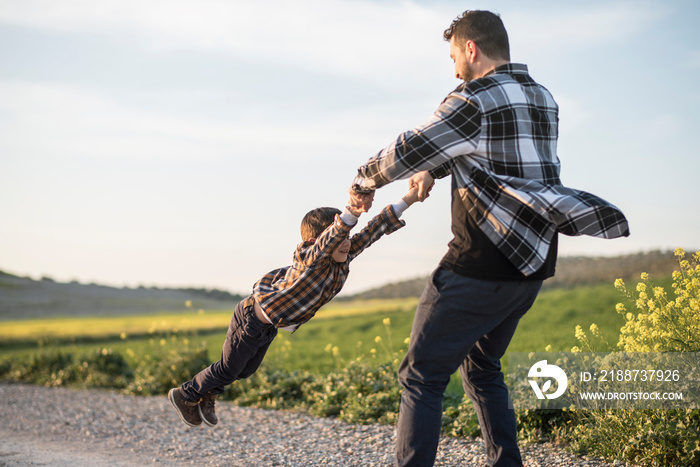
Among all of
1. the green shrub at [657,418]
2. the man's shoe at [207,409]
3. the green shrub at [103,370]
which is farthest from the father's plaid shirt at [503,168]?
the green shrub at [103,370]

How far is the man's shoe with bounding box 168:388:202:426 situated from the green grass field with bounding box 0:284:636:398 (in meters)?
3.07

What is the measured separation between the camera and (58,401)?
29.2ft

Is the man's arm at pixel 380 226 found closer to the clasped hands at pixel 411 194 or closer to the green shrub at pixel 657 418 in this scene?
the clasped hands at pixel 411 194

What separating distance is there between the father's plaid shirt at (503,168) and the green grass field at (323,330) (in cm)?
415

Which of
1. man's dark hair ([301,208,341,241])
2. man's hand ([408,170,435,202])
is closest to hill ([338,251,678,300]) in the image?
man's hand ([408,170,435,202])

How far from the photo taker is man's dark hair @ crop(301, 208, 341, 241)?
152 inches

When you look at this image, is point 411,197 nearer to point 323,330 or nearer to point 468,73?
point 468,73

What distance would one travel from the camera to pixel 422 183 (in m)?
3.59

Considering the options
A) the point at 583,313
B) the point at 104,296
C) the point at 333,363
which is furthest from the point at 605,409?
the point at 104,296

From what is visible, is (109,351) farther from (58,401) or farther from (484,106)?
(484,106)

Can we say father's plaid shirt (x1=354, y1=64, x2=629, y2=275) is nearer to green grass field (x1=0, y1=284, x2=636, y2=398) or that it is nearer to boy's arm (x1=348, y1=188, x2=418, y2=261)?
boy's arm (x1=348, y1=188, x2=418, y2=261)

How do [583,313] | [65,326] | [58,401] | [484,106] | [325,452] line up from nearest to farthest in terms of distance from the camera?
[484,106], [325,452], [58,401], [583,313], [65,326]

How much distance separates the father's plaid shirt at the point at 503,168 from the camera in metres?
2.69

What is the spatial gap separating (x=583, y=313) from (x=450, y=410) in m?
7.07
